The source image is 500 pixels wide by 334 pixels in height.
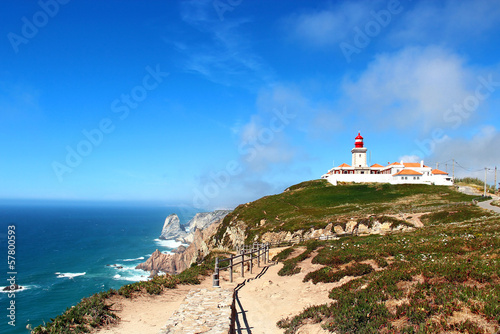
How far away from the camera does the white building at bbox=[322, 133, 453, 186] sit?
78.3 m

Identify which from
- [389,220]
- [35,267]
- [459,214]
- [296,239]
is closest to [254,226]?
[296,239]

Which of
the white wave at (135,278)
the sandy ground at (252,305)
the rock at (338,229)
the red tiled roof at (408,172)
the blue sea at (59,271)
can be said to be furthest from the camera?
the red tiled roof at (408,172)

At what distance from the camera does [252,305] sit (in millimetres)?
12852

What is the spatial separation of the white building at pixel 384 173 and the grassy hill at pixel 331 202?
5773 millimetres

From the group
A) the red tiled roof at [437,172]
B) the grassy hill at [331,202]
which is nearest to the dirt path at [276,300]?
the grassy hill at [331,202]

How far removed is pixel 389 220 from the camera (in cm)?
3700

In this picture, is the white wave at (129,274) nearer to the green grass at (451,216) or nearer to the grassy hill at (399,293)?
the grassy hill at (399,293)

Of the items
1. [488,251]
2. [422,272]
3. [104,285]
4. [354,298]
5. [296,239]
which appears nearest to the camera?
[354,298]

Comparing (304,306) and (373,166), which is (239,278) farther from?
(373,166)

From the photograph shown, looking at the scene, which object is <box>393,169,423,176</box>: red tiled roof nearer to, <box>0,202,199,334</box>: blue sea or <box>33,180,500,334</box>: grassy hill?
<box>33,180,500,334</box>: grassy hill

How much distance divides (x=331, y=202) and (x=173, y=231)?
123939 mm

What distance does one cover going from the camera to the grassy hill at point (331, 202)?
52938mm

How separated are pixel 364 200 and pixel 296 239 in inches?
1269

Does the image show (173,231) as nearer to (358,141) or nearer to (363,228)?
(358,141)
